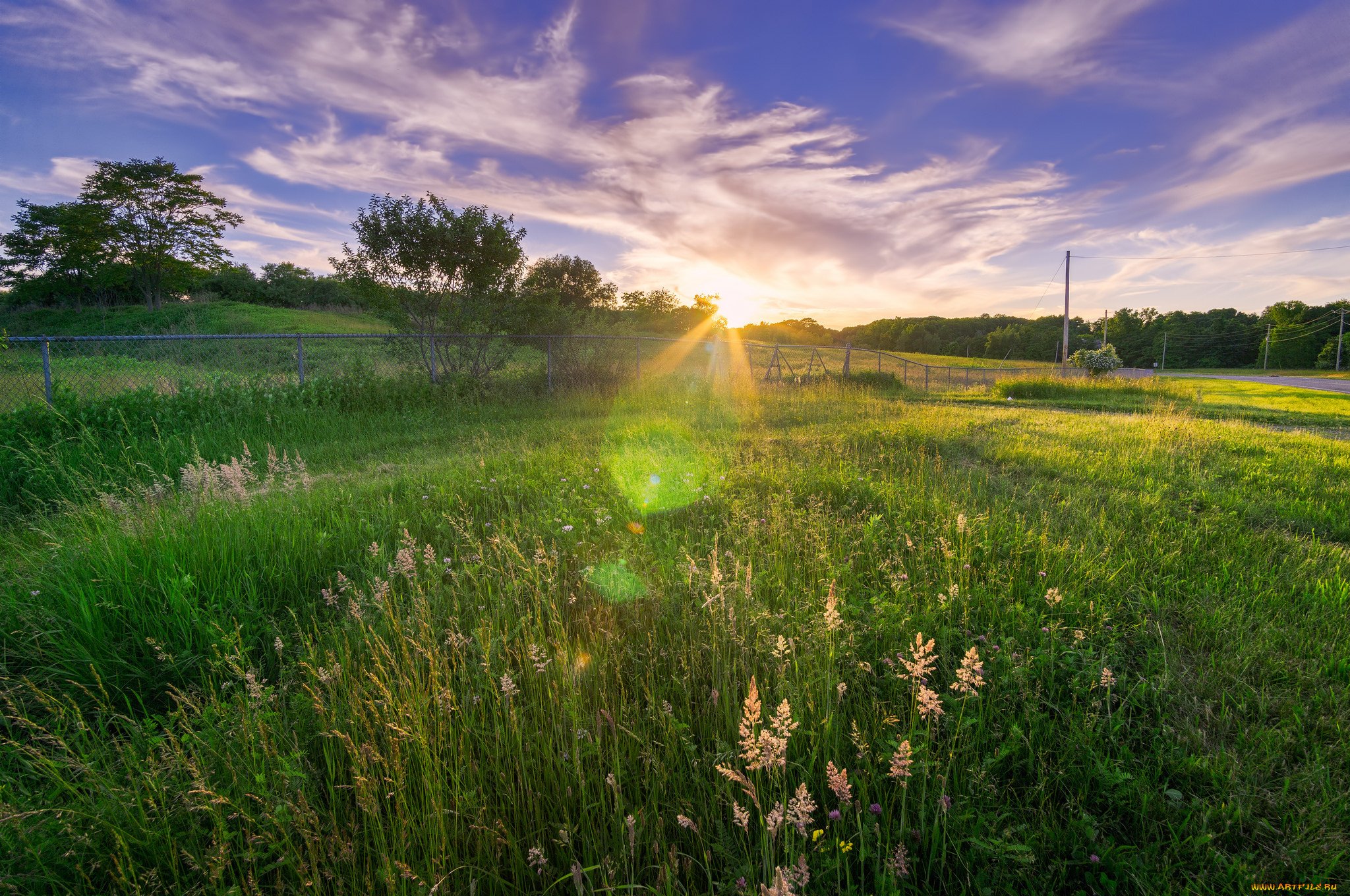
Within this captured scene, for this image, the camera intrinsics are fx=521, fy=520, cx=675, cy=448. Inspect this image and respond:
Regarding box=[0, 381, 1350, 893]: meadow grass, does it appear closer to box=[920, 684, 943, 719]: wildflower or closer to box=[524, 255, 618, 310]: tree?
box=[920, 684, 943, 719]: wildflower

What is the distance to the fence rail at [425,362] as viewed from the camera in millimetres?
7746

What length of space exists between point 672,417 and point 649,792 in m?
7.94

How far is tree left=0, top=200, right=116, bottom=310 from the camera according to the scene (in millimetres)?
34531

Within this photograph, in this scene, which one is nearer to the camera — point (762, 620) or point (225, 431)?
point (762, 620)

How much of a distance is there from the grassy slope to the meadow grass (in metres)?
30.5

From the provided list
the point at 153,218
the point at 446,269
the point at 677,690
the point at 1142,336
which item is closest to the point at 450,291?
the point at 446,269

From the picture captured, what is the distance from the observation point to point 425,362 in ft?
37.0

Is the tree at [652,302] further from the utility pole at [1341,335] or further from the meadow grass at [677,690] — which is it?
the utility pole at [1341,335]

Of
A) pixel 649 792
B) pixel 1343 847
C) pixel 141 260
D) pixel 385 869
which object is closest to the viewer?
pixel 385 869

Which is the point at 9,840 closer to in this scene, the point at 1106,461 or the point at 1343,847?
the point at 1343,847

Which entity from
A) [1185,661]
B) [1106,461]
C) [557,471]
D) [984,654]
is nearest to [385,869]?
[984,654]

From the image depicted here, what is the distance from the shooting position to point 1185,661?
7.70 feet

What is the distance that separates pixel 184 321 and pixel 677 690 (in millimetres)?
40871

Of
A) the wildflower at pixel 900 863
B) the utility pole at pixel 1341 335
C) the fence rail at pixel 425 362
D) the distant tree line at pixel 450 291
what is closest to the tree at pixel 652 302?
the distant tree line at pixel 450 291
